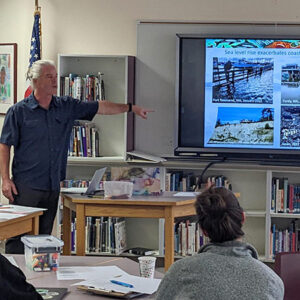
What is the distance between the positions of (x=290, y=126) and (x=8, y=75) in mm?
2689

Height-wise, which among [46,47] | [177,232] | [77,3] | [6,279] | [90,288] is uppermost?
[77,3]

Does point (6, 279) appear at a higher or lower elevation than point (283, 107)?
lower

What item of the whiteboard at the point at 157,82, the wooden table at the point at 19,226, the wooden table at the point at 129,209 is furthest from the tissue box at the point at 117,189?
the whiteboard at the point at 157,82

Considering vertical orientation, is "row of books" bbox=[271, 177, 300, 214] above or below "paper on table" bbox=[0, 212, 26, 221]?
below

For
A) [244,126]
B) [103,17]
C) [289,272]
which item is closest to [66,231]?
[244,126]

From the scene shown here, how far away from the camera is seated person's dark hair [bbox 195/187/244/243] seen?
7.09 feet

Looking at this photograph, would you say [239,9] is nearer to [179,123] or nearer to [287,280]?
[179,123]

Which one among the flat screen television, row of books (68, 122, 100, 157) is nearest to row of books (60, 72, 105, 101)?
row of books (68, 122, 100, 157)

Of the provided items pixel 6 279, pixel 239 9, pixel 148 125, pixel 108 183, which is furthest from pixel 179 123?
pixel 6 279

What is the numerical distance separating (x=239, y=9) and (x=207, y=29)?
34 cm

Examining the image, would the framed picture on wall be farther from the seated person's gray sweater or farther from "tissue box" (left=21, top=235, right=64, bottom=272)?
the seated person's gray sweater

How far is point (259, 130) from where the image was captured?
600 centimetres

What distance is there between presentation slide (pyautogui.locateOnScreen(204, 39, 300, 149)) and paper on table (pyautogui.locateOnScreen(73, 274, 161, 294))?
11.2ft

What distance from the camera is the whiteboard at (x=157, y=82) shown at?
621 cm
